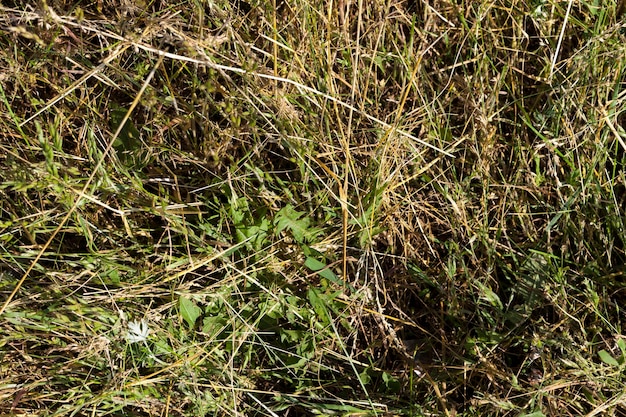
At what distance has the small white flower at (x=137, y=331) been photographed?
5.51 ft

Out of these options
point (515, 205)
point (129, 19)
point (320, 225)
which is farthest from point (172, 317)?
point (515, 205)

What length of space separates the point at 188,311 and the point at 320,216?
0.44 metres

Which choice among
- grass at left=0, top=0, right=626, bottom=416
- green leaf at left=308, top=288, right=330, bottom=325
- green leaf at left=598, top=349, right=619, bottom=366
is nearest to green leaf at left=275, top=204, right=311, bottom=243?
grass at left=0, top=0, right=626, bottom=416

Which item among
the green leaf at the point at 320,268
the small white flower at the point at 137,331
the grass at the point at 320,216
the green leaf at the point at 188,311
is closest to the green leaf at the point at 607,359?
the grass at the point at 320,216

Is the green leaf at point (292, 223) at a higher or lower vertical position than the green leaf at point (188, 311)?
higher

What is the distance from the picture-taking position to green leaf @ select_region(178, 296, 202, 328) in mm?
1689

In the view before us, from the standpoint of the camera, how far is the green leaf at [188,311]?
169 cm

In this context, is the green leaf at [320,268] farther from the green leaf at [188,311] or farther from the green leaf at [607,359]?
the green leaf at [607,359]

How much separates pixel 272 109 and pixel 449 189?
55cm

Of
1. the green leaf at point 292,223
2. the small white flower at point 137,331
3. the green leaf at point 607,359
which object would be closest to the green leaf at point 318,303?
the green leaf at point 292,223

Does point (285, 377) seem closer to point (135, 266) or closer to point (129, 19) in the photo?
point (135, 266)

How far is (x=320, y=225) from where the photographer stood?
5.69 ft

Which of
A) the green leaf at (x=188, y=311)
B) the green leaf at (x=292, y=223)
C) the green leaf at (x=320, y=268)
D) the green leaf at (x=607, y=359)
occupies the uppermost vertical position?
the green leaf at (x=292, y=223)

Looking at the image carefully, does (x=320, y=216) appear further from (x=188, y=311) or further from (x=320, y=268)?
(x=188, y=311)
